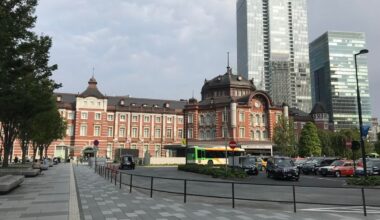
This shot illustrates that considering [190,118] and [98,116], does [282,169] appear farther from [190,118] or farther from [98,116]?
[98,116]

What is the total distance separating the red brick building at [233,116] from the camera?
70312 mm

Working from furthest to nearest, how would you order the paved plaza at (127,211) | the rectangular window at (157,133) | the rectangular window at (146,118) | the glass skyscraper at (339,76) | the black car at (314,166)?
the glass skyscraper at (339,76)
the rectangular window at (157,133)
the rectangular window at (146,118)
the black car at (314,166)
the paved plaza at (127,211)

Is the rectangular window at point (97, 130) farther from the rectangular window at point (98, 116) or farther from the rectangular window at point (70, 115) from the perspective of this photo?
the rectangular window at point (70, 115)

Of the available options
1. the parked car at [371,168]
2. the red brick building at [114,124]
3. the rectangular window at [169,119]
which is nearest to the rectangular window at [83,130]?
the red brick building at [114,124]

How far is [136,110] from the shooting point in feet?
271

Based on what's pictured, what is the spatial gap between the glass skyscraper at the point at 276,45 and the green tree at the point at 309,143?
7541 cm

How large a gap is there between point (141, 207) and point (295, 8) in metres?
156

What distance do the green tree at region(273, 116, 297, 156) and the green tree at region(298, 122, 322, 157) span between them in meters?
3.96

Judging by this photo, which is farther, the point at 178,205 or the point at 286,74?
the point at 286,74

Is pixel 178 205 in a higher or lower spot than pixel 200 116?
lower

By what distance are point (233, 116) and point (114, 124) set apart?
93.7 feet

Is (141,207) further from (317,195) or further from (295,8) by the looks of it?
(295,8)

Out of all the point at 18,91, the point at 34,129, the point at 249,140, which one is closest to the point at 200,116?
the point at 249,140

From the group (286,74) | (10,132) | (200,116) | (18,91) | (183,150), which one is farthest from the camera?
(286,74)
